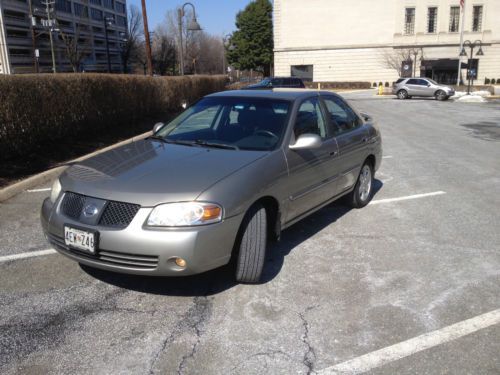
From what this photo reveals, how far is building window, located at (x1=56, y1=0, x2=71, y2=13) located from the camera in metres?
84.1

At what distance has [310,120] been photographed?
4824mm

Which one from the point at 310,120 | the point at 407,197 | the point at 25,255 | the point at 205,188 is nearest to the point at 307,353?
the point at 205,188

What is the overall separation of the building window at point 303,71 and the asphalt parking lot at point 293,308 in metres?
51.6

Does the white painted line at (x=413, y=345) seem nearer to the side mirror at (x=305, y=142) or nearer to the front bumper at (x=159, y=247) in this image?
the front bumper at (x=159, y=247)

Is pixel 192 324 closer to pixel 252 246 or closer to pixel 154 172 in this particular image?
pixel 252 246

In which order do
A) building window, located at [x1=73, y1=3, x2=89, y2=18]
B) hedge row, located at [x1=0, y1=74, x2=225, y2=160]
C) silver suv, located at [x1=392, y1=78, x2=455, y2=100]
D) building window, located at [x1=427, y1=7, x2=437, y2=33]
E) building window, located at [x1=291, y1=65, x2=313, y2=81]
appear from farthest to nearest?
building window, located at [x1=73, y1=3, x2=89, y2=18]
building window, located at [x1=291, y1=65, x2=313, y2=81]
building window, located at [x1=427, y1=7, x2=437, y2=33]
silver suv, located at [x1=392, y1=78, x2=455, y2=100]
hedge row, located at [x1=0, y1=74, x2=225, y2=160]

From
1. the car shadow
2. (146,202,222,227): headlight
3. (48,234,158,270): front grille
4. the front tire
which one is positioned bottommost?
the car shadow

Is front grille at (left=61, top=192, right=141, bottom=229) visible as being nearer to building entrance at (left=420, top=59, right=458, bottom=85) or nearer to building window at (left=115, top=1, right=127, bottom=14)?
building entrance at (left=420, top=59, right=458, bottom=85)

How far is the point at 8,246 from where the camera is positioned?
15.6 ft

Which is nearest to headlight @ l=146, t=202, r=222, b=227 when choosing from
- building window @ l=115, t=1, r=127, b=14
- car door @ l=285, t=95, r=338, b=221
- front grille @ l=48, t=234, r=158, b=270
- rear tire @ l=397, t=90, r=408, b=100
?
front grille @ l=48, t=234, r=158, b=270

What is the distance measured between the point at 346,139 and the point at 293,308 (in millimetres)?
2448

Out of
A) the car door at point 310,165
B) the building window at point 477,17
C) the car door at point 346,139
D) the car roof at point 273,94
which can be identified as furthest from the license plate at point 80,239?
the building window at point 477,17

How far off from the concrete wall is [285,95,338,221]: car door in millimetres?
51664

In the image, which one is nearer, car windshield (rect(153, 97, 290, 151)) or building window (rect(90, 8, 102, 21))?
car windshield (rect(153, 97, 290, 151))
